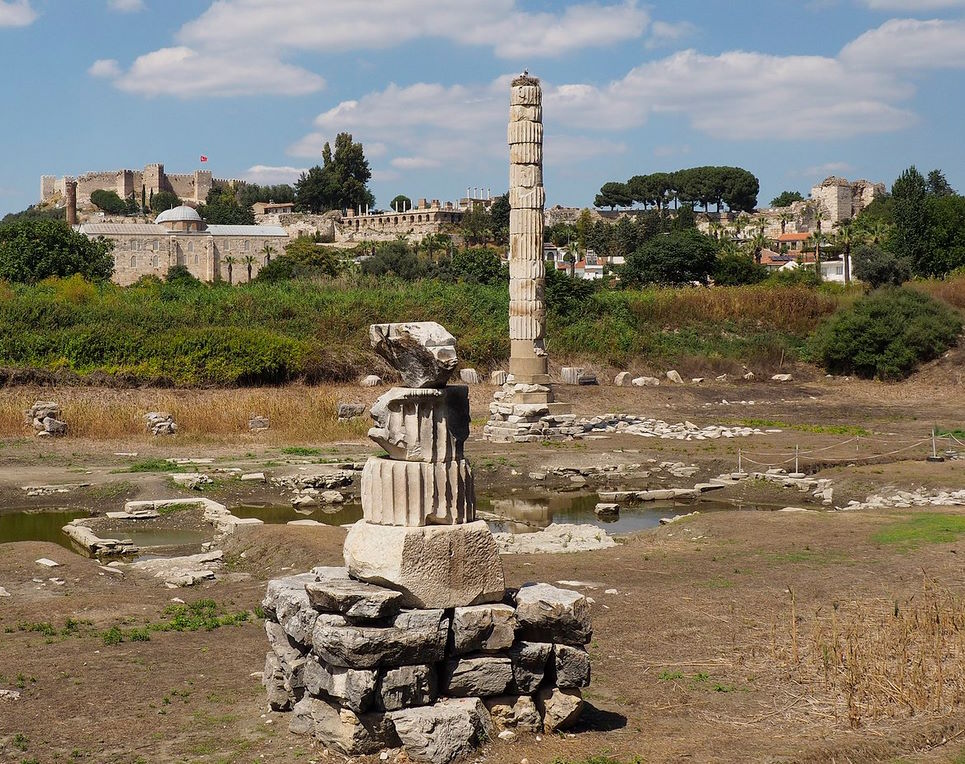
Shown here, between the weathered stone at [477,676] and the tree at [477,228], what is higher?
the tree at [477,228]

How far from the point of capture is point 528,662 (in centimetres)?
750

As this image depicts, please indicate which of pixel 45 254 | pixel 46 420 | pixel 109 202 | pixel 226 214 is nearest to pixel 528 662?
pixel 46 420

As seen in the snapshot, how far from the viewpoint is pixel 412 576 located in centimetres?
743

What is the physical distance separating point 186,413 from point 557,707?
2052cm

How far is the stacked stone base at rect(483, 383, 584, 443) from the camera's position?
25781mm

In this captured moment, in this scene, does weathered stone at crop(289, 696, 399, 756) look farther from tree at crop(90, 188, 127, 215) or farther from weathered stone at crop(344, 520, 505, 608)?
tree at crop(90, 188, 127, 215)

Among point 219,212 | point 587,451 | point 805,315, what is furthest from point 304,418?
point 219,212

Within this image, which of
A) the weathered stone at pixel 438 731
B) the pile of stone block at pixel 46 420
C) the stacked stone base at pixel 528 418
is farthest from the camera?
the stacked stone base at pixel 528 418

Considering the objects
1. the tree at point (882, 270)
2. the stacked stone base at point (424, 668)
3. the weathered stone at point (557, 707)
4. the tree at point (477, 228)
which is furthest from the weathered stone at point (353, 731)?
the tree at point (477, 228)

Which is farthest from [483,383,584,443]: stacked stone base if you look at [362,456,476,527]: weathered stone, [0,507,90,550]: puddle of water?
[362,456,476,527]: weathered stone

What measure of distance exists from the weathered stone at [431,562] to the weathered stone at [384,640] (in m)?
0.19

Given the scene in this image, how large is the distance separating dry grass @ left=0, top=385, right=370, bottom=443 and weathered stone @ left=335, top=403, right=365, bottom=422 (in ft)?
0.56

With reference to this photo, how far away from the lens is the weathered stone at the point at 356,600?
23.5ft

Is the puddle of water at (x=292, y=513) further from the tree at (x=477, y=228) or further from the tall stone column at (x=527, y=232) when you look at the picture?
the tree at (x=477, y=228)
